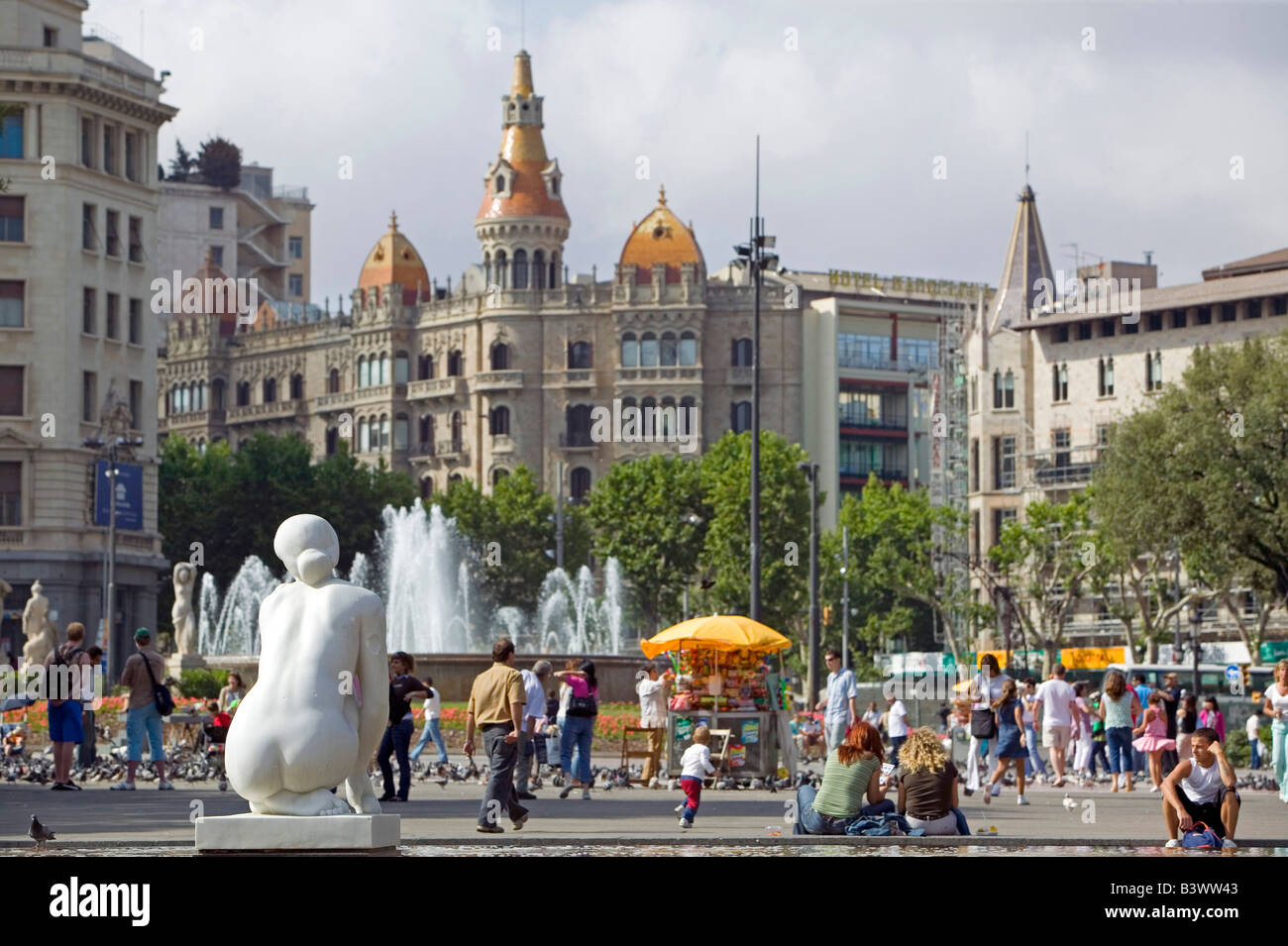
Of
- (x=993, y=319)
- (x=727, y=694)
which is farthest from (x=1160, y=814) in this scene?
(x=993, y=319)

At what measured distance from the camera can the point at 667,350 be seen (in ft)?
373

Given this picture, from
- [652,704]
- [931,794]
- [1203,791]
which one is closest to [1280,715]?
[652,704]

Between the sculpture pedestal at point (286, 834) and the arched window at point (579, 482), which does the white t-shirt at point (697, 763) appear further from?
the arched window at point (579, 482)

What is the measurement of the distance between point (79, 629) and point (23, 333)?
48036 millimetres

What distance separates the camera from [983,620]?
263ft

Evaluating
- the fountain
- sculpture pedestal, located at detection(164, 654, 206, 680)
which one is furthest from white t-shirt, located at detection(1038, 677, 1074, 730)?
the fountain

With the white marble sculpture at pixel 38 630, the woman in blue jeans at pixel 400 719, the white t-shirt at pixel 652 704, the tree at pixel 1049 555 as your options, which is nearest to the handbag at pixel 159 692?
the woman in blue jeans at pixel 400 719

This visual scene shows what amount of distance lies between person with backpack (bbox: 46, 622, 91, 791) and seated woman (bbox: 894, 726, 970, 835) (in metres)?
10.2

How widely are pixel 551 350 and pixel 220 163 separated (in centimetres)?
3277

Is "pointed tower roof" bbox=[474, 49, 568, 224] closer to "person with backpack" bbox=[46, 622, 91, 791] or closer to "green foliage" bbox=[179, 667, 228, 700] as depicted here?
"green foliage" bbox=[179, 667, 228, 700]

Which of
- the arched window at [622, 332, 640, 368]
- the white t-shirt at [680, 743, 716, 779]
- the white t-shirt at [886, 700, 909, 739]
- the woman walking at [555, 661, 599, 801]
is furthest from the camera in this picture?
the arched window at [622, 332, 640, 368]

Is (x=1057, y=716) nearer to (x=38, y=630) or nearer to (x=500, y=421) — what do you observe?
(x=38, y=630)

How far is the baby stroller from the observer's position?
24516 mm
